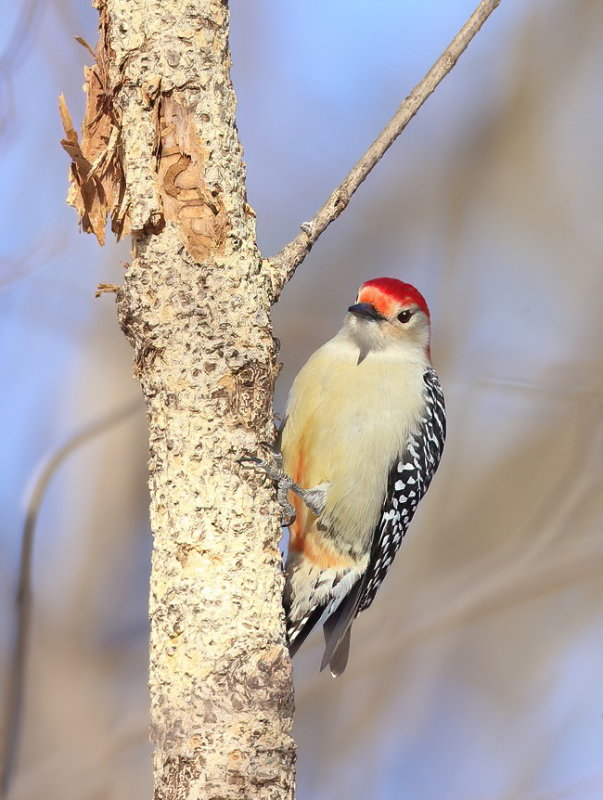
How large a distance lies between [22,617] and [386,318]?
8.33 feet

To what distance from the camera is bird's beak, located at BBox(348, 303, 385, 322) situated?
4266 mm

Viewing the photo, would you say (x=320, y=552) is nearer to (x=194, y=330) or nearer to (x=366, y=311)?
(x=366, y=311)

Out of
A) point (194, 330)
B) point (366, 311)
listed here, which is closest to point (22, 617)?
point (366, 311)

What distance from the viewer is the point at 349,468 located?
13.4ft

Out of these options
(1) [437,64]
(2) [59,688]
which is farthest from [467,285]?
(1) [437,64]

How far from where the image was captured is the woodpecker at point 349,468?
408 centimetres

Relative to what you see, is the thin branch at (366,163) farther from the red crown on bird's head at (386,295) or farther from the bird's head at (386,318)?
the red crown on bird's head at (386,295)

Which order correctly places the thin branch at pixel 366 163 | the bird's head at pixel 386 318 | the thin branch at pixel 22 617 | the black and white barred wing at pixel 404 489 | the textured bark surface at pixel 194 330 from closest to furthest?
the textured bark surface at pixel 194 330, the thin branch at pixel 366 163, the black and white barred wing at pixel 404 489, the bird's head at pixel 386 318, the thin branch at pixel 22 617

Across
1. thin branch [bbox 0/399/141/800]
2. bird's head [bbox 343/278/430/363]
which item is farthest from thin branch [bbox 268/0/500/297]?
thin branch [bbox 0/399/141/800]

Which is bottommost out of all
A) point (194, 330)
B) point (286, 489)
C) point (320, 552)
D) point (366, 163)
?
point (320, 552)

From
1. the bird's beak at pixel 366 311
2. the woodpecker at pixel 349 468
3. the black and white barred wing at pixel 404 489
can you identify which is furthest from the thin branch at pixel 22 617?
the bird's beak at pixel 366 311

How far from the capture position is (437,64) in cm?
303

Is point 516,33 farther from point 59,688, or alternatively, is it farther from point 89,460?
point 59,688

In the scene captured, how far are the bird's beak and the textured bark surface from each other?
56.1 inches
